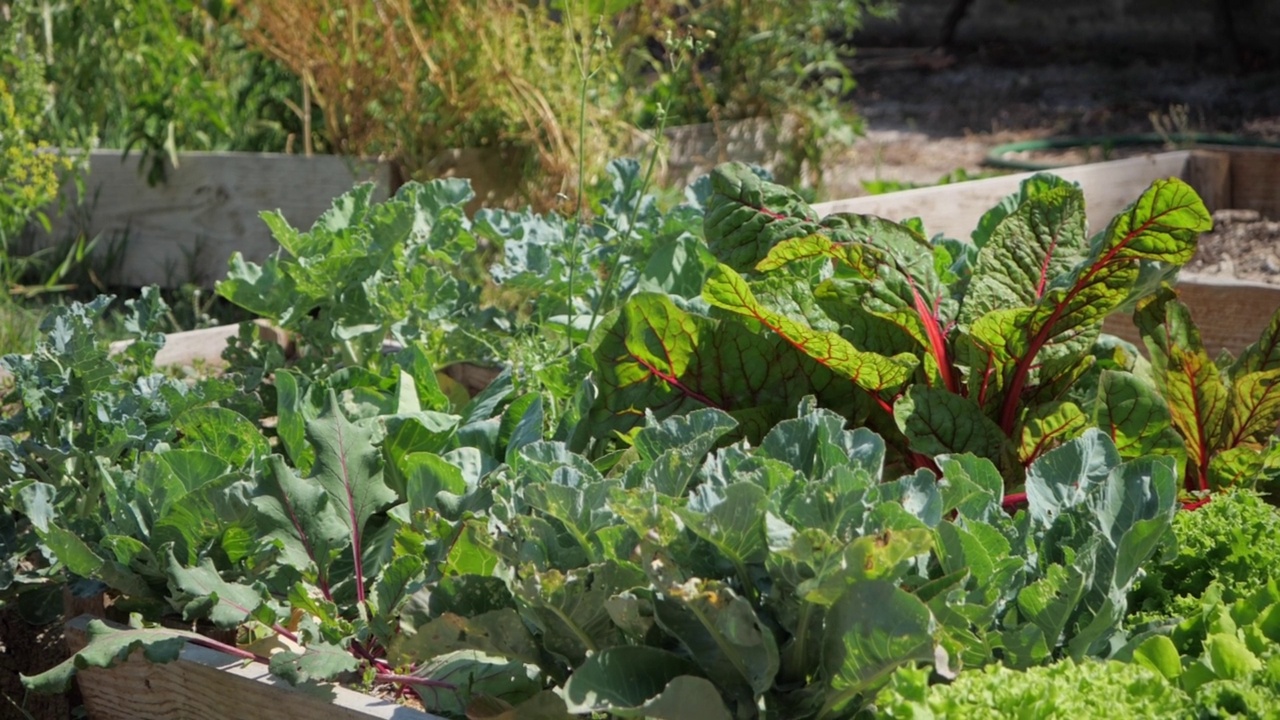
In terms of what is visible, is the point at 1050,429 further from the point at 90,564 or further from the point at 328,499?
the point at 90,564

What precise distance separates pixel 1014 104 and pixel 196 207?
7.33m

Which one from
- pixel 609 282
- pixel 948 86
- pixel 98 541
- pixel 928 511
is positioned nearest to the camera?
pixel 928 511

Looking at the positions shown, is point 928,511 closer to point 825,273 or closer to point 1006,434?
point 1006,434

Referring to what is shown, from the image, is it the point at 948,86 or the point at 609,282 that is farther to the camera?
the point at 948,86

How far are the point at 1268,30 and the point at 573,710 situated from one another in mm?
10670

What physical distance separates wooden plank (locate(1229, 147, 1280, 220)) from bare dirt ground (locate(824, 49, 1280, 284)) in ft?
6.50

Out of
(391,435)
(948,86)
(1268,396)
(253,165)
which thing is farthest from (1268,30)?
(391,435)

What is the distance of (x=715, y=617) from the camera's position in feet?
3.92

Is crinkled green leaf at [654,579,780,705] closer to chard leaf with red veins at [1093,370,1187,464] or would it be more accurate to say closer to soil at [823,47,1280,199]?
chard leaf with red veins at [1093,370,1187,464]

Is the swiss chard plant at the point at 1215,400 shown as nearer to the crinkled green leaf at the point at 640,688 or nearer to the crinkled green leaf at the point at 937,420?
the crinkled green leaf at the point at 937,420

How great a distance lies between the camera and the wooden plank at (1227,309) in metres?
2.70

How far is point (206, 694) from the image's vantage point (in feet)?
5.15

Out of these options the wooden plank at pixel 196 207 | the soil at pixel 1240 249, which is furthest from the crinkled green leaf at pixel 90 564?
the soil at pixel 1240 249

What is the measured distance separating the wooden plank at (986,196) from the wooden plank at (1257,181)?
1.42 feet
